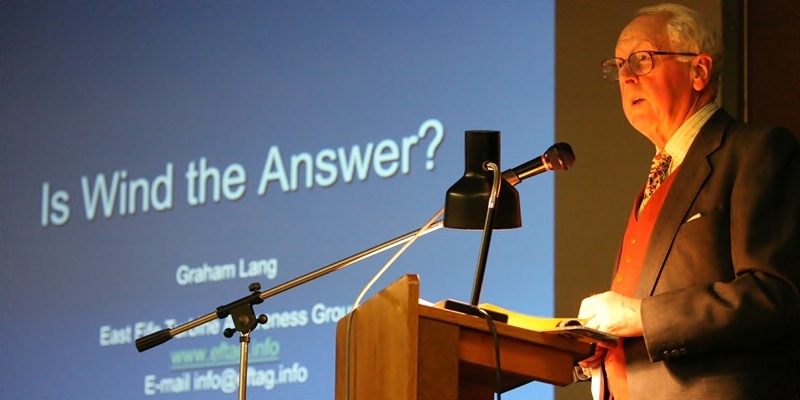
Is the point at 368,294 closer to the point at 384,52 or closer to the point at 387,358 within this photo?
the point at 384,52

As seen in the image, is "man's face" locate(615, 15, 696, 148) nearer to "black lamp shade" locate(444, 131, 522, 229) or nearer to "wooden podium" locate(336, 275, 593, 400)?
"black lamp shade" locate(444, 131, 522, 229)

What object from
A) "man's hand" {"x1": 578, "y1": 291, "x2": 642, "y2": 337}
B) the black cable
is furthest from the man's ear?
the black cable

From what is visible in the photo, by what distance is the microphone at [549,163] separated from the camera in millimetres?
2693

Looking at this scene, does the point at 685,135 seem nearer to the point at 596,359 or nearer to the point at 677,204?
the point at 677,204

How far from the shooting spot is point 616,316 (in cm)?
245

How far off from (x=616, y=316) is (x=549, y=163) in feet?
1.39

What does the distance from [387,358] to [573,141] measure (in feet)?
6.08

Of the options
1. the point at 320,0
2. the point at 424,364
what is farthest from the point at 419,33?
the point at 424,364

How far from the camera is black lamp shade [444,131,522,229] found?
8.84 ft

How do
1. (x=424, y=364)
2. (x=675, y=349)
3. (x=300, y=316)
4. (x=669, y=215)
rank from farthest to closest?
(x=300, y=316) < (x=669, y=215) < (x=675, y=349) < (x=424, y=364)

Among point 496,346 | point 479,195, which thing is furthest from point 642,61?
point 496,346

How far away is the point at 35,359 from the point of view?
4875 mm

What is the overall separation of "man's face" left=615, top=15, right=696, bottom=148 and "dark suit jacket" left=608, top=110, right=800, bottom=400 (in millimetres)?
190

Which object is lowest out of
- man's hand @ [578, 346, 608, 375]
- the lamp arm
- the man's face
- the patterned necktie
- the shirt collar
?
man's hand @ [578, 346, 608, 375]
